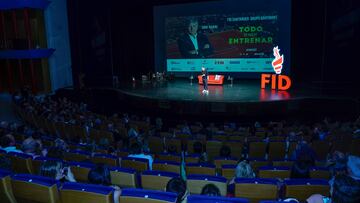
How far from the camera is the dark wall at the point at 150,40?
16.5m

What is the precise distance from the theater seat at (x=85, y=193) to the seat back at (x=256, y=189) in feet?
5.65

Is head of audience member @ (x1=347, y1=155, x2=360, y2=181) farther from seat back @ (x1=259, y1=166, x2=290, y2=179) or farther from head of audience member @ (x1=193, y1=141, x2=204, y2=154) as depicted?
→ head of audience member @ (x1=193, y1=141, x2=204, y2=154)

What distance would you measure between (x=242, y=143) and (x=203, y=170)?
287 cm

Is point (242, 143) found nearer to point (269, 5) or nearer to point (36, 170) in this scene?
point (36, 170)

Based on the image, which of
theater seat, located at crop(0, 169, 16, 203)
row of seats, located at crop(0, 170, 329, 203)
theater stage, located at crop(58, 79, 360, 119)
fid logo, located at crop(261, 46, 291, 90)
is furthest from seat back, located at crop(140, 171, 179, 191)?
fid logo, located at crop(261, 46, 291, 90)

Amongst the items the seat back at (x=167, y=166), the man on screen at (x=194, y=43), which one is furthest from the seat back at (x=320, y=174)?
the man on screen at (x=194, y=43)

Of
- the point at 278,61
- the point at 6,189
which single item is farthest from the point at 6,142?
the point at 278,61

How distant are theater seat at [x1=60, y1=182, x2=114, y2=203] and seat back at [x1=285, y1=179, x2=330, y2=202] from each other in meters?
2.30

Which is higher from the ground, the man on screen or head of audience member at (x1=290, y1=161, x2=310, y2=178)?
the man on screen

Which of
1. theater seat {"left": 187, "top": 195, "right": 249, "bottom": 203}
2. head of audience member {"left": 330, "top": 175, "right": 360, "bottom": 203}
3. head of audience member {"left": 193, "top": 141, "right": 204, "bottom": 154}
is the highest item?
head of audience member {"left": 330, "top": 175, "right": 360, "bottom": 203}

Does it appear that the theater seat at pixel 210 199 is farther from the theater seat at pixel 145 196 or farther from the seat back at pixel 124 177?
the seat back at pixel 124 177

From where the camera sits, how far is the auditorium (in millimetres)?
5566

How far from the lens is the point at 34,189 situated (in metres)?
4.14

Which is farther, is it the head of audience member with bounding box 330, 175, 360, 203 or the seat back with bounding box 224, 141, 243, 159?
the seat back with bounding box 224, 141, 243, 159
